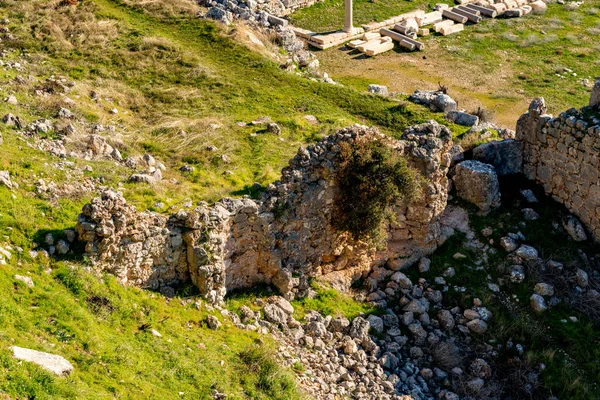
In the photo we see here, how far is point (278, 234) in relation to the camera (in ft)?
51.3

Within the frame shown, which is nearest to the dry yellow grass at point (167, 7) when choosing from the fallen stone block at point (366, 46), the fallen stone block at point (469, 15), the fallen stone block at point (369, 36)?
the fallen stone block at point (366, 46)

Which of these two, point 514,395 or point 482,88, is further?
point 482,88

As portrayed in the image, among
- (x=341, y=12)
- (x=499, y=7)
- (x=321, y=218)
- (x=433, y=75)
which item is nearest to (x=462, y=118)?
(x=321, y=218)

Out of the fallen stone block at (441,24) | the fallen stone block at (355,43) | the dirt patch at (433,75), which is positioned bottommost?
the dirt patch at (433,75)

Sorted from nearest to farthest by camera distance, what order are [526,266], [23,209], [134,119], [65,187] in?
1. [23,209]
2. [65,187]
3. [526,266]
4. [134,119]

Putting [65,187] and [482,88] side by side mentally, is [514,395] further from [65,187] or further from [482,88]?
[482,88]

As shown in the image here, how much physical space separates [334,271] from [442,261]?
2914 millimetres

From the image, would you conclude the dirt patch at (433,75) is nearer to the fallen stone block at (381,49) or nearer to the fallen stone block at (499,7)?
the fallen stone block at (381,49)

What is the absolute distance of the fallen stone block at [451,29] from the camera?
37281 mm

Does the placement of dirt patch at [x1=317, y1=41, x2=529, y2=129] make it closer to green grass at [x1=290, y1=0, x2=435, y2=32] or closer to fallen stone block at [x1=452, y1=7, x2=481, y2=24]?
green grass at [x1=290, y1=0, x2=435, y2=32]

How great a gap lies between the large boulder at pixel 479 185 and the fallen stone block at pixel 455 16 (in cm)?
2208

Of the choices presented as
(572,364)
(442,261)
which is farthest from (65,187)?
(572,364)

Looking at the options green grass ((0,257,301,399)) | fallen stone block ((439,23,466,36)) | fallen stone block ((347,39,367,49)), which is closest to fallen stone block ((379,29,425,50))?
fallen stone block ((347,39,367,49))

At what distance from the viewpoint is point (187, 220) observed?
14289 millimetres
